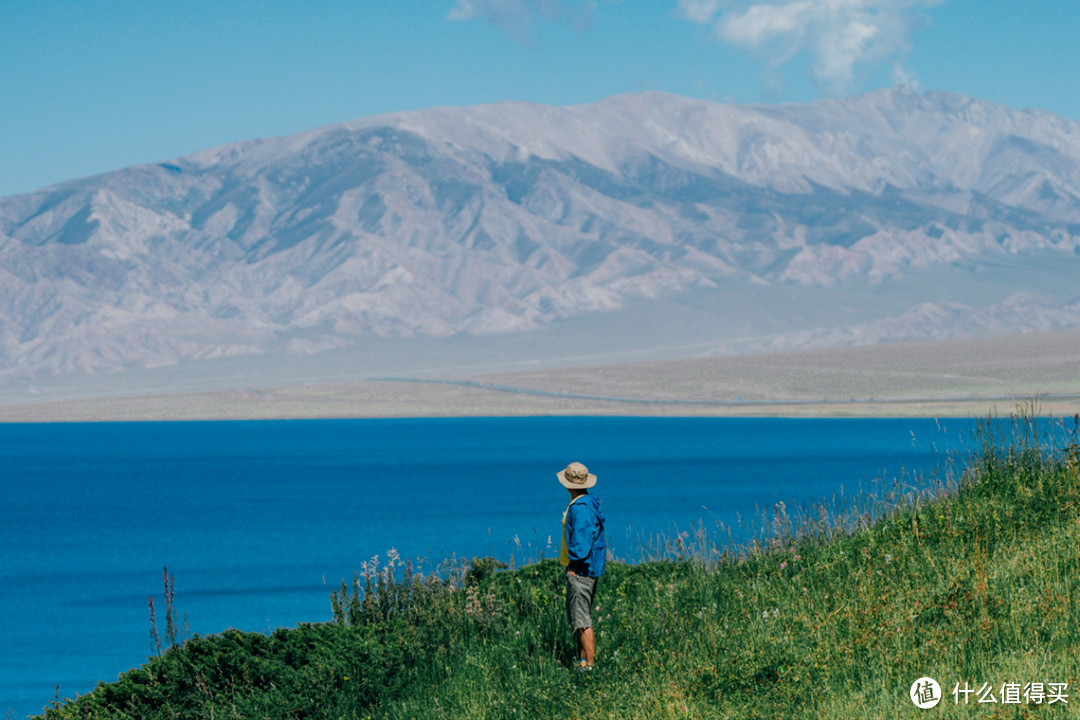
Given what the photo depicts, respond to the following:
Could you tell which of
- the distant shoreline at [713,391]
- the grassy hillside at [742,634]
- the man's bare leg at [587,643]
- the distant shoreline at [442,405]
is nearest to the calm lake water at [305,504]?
the grassy hillside at [742,634]

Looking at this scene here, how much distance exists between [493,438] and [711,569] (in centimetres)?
10291

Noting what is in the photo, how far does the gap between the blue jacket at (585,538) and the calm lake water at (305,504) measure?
419 cm

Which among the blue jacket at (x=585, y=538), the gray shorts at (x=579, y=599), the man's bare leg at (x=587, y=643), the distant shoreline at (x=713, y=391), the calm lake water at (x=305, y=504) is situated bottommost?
the man's bare leg at (x=587, y=643)

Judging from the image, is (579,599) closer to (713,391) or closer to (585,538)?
(585,538)

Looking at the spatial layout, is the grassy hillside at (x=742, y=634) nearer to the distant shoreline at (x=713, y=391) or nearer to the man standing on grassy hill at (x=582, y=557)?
the man standing on grassy hill at (x=582, y=557)

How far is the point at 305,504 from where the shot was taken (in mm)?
65250

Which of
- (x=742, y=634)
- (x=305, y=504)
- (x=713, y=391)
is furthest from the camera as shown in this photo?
(x=713, y=391)

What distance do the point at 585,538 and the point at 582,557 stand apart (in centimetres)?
13

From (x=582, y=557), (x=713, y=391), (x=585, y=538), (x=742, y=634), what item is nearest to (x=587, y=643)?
(x=582, y=557)

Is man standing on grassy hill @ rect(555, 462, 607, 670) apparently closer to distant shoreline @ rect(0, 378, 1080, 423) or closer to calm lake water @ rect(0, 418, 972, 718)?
calm lake water @ rect(0, 418, 972, 718)

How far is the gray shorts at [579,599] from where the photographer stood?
9031 mm

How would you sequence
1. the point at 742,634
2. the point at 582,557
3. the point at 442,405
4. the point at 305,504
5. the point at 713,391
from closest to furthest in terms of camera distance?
the point at 582,557 → the point at 742,634 → the point at 305,504 → the point at 713,391 → the point at 442,405

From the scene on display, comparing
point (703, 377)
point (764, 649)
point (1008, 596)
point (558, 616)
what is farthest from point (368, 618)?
point (703, 377)

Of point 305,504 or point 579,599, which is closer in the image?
point 579,599
